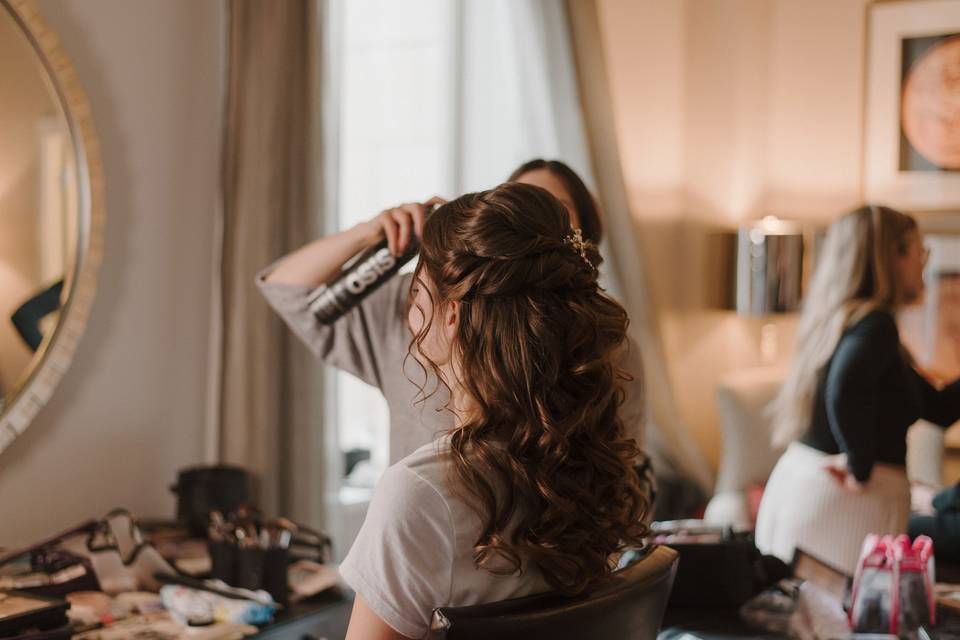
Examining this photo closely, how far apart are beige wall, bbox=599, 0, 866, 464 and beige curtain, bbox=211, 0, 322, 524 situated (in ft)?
7.17

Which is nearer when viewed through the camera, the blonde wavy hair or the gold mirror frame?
the gold mirror frame

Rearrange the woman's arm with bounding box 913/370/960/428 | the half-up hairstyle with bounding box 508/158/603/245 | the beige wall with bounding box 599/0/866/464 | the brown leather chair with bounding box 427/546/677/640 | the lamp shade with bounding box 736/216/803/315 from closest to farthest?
1. the brown leather chair with bounding box 427/546/677/640
2. the half-up hairstyle with bounding box 508/158/603/245
3. the woman's arm with bounding box 913/370/960/428
4. the lamp shade with bounding box 736/216/803/315
5. the beige wall with bounding box 599/0/866/464

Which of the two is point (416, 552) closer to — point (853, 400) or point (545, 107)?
point (853, 400)

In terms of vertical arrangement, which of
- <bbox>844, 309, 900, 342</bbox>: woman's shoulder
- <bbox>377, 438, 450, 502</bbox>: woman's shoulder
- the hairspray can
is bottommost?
<bbox>844, 309, 900, 342</bbox>: woman's shoulder

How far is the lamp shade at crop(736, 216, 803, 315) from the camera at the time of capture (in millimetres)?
4277

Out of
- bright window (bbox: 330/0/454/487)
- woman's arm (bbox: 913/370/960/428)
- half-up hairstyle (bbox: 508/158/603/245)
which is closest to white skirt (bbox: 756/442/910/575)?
woman's arm (bbox: 913/370/960/428)

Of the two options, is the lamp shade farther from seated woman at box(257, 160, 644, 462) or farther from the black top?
seated woman at box(257, 160, 644, 462)

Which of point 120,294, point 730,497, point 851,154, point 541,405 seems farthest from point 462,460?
point 851,154

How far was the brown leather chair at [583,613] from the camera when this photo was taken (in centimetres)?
103

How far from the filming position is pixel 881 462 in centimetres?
263

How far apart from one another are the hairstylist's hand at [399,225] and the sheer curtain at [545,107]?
5.36 feet

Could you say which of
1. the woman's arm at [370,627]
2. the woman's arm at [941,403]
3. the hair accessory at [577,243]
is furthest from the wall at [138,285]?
the woman's arm at [941,403]

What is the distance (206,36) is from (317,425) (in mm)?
1000

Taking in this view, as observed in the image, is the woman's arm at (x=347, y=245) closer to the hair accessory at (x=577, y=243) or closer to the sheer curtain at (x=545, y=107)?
the hair accessory at (x=577, y=243)
